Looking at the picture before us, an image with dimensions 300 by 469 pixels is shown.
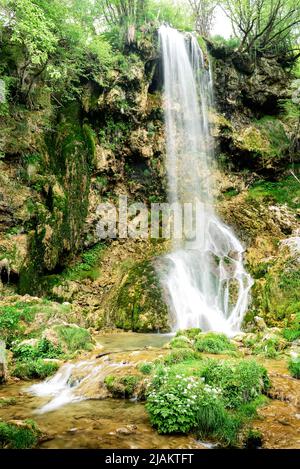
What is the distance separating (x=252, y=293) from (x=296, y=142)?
1210 centimetres

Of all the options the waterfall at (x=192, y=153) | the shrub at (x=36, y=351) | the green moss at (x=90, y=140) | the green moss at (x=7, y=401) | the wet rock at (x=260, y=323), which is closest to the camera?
the green moss at (x=7, y=401)

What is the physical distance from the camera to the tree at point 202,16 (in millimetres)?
26125

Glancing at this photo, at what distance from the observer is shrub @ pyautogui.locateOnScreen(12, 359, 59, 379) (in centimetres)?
759

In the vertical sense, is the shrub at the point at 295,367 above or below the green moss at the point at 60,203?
below

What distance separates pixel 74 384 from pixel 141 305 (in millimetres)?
6024

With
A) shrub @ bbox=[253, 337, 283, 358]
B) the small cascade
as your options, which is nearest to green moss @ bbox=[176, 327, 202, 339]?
shrub @ bbox=[253, 337, 283, 358]

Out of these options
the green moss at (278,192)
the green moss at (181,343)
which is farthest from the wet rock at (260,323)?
the green moss at (278,192)

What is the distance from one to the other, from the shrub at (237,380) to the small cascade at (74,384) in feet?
6.63

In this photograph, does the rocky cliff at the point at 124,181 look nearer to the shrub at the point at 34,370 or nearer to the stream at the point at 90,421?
the shrub at the point at 34,370

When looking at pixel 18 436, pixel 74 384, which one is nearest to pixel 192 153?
pixel 74 384

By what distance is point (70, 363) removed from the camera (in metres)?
7.99

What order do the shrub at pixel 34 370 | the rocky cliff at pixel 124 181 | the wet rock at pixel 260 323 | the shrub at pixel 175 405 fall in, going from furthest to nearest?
1. the rocky cliff at pixel 124 181
2. the wet rock at pixel 260 323
3. the shrub at pixel 34 370
4. the shrub at pixel 175 405

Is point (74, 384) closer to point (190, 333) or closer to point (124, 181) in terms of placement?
point (190, 333)
